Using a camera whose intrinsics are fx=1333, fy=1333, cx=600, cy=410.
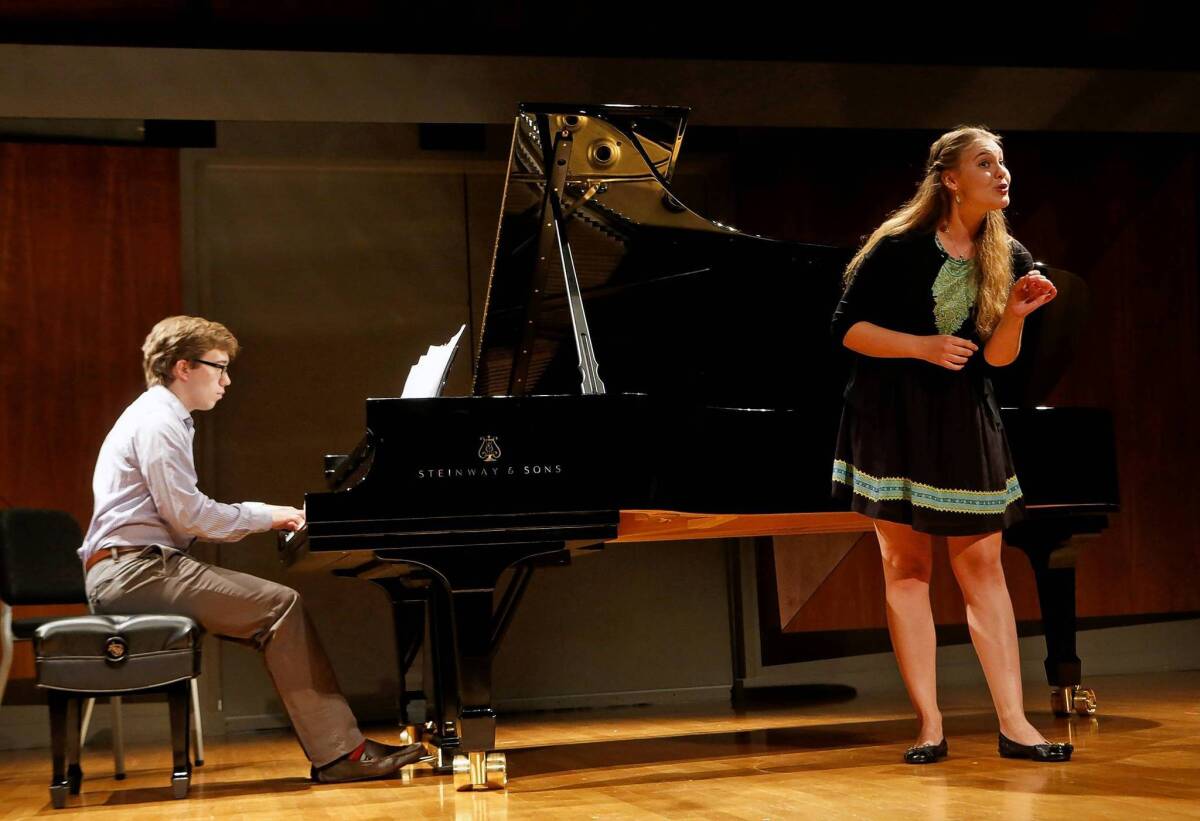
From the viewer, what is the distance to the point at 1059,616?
4.13 m

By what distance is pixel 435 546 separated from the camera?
3072 mm

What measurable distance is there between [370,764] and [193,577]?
65 cm

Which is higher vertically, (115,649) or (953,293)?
(953,293)

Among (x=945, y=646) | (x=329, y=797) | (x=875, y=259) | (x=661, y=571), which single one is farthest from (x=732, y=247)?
(x=945, y=646)

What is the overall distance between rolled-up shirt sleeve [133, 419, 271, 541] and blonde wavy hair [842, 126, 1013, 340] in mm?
1682

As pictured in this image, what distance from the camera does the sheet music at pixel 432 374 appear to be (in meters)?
3.37

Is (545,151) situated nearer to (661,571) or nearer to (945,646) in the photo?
(661,571)

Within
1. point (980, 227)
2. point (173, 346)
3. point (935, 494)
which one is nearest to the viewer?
point (935, 494)

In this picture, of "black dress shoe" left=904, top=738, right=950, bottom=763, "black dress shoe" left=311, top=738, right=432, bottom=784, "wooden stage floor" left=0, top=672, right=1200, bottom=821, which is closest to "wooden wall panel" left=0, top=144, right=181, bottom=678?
"wooden stage floor" left=0, top=672, right=1200, bottom=821

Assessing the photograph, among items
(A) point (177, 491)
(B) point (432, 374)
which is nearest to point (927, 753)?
(B) point (432, 374)

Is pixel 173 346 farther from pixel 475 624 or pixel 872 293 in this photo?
pixel 872 293

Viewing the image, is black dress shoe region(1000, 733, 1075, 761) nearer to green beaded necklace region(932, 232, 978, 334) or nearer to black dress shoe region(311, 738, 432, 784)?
green beaded necklace region(932, 232, 978, 334)

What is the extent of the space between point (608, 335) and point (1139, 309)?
11.0 ft

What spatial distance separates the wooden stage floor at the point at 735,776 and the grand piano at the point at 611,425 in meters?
0.27
